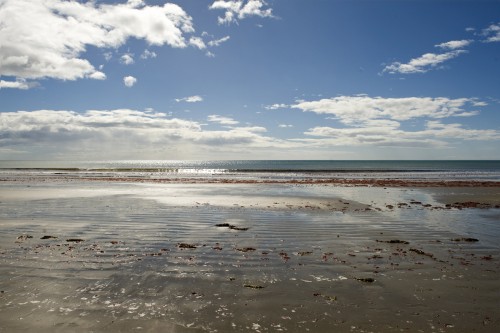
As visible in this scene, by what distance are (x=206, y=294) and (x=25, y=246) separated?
8.48 meters

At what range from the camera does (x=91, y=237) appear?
14.7m

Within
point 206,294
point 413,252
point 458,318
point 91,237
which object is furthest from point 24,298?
point 413,252

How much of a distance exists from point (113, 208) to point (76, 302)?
54.8ft

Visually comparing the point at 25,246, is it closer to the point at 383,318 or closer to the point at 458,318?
the point at 383,318

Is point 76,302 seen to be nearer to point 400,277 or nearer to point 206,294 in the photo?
point 206,294

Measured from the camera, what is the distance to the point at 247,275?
997cm

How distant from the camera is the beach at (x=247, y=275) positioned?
7.19 m

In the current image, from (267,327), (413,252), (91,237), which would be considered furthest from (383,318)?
(91,237)

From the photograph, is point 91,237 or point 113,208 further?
point 113,208

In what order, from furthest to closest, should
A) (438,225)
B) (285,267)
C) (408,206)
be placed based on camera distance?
(408,206) → (438,225) → (285,267)

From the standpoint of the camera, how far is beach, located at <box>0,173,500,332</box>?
23.6ft

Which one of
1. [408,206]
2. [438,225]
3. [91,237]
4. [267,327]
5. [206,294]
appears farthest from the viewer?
[408,206]

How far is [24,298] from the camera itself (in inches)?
320

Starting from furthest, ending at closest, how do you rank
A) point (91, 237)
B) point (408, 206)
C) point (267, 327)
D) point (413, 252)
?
point (408, 206) < point (91, 237) < point (413, 252) < point (267, 327)
